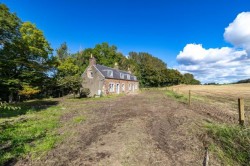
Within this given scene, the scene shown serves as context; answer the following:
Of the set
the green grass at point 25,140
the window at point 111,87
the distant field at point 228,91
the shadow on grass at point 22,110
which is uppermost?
the window at point 111,87

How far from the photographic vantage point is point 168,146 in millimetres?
5551

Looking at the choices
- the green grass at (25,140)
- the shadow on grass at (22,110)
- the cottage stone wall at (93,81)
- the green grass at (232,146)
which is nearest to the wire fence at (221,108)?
the green grass at (232,146)

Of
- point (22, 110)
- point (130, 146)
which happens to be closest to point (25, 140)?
point (130, 146)

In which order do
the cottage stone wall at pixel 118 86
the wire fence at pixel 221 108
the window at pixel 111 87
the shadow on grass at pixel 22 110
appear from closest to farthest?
the wire fence at pixel 221 108, the shadow on grass at pixel 22 110, the cottage stone wall at pixel 118 86, the window at pixel 111 87

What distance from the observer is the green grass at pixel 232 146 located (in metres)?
4.55

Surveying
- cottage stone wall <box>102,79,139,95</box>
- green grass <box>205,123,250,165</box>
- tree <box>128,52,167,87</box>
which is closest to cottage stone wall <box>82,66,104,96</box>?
cottage stone wall <box>102,79,139,95</box>

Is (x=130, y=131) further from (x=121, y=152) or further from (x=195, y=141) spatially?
(x=195, y=141)

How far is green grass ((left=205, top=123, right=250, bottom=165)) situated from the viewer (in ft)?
14.9

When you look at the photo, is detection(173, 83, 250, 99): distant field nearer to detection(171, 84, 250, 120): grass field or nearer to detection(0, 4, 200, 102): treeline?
detection(171, 84, 250, 120): grass field

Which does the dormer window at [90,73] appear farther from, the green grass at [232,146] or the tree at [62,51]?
the green grass at [232,146]

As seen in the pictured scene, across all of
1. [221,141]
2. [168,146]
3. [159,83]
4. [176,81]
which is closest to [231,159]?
[221,141]

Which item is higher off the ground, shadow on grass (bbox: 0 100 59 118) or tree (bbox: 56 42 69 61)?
tree (bbox: 56 42 69 61)

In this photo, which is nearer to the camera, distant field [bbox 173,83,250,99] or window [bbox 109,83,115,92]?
distant field [bbox 173,83,250,99]

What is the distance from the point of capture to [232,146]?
5.17m
